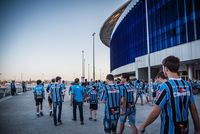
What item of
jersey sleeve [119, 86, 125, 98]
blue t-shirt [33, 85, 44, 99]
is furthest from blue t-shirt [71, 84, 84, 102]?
jersey sleeve [119, 86, 125, 98]

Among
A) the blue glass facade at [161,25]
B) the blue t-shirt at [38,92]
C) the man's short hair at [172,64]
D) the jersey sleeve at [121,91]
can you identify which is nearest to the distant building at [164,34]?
the blue glass facade at [161,25]

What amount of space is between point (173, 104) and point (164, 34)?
3241 centimetres

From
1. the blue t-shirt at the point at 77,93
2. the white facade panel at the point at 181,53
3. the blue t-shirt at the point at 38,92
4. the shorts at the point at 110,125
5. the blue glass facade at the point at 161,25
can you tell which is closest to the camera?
the shorts at the point at 110,125

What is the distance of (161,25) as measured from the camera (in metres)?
33.6

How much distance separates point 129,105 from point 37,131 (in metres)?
3.80

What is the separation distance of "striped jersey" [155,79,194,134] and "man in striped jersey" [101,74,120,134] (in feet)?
7.77

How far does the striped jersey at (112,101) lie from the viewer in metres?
4.90

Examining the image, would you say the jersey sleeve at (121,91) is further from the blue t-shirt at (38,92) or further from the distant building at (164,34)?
the distant building at (164,34)

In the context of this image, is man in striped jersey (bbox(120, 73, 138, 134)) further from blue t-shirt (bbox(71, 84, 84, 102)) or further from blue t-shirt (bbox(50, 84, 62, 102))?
blue t-shirt (bbox(50, 84, 62, 102))

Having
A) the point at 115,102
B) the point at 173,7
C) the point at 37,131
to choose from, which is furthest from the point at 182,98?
the point at 173,7

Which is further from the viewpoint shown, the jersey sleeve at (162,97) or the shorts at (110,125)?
the shorts at (110,125)

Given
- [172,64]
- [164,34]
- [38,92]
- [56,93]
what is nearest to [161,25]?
[164,34]

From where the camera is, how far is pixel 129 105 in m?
5.60

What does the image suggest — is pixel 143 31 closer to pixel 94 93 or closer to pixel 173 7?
pixel 173 7
